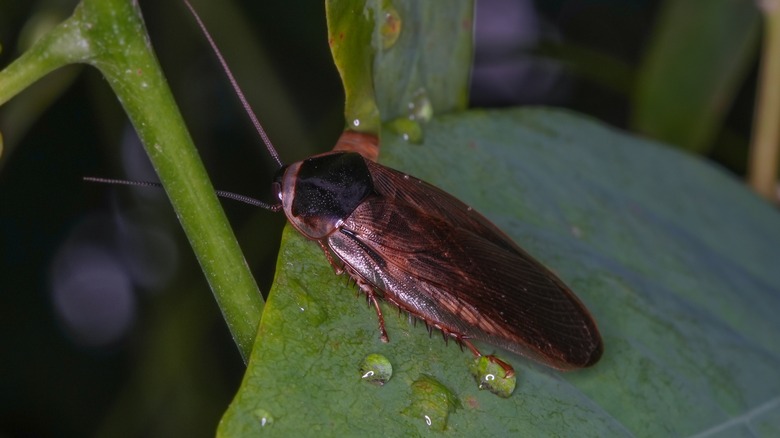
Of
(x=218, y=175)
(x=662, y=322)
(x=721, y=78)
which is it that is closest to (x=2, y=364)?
(x=218, y=175)

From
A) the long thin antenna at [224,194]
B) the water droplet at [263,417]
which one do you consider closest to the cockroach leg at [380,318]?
the water droplet at [263,417]

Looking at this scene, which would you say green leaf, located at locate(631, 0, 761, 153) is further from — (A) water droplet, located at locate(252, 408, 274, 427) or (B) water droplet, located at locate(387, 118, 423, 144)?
(A) water droplet, located at locate(252, 408, 274, 427)

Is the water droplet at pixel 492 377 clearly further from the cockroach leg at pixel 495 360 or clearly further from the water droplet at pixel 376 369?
the water droplet at pixel 376 369

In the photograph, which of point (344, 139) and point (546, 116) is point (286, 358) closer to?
point (344, 139)

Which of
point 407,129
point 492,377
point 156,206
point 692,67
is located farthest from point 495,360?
point 692,67

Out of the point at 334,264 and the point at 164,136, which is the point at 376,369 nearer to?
the point at 334,264

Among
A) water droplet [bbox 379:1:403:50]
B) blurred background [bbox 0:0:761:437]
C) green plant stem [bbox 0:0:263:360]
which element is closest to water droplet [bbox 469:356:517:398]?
green plant stem [bbox 0:0:263:360]

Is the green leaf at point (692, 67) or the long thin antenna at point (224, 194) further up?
the long thin antenna at point (224, 194)
